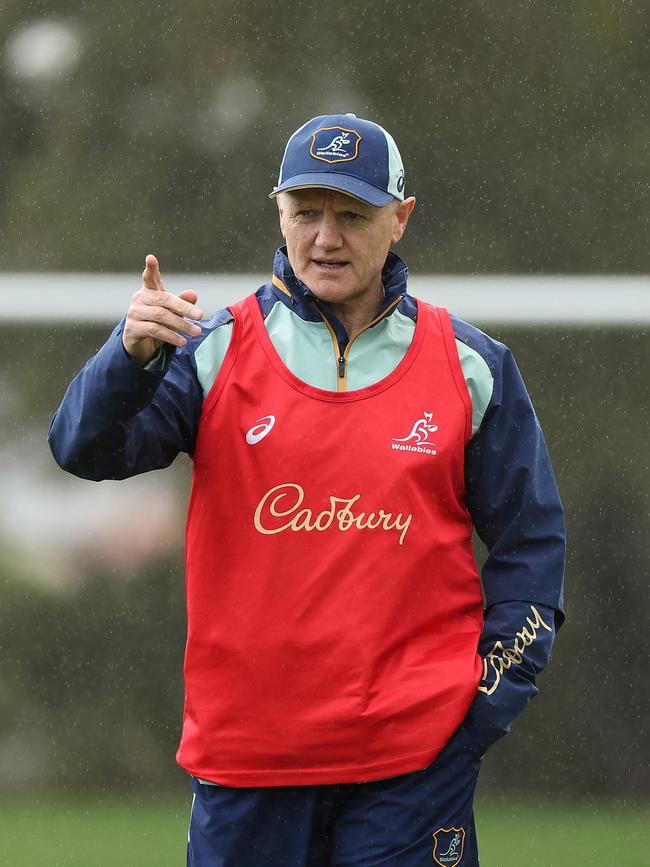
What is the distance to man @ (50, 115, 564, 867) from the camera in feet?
7.36

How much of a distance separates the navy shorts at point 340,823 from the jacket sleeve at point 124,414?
575 mm

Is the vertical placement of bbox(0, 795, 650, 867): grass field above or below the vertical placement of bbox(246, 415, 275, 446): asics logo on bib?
below

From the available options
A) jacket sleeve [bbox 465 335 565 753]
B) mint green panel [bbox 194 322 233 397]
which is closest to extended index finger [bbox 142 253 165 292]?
mint green panel [bbox 194 322 233 397]

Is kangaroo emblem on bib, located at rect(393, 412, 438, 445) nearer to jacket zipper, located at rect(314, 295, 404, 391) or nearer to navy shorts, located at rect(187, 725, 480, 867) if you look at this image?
jacket zipper, located at rect(314, 295, 404, 391)

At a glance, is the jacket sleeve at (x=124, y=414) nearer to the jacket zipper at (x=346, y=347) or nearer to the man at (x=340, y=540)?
the man at (x=340, y=540)

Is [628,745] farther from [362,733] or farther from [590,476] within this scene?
[362,733]

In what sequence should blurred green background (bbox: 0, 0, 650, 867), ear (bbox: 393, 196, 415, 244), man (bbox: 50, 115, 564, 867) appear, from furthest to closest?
1. blurred green background (bbox: 0, 0, 650, 867)
2. ear (bbox: 393, 196, 415, 244)
3. man (bbox: 50, 115, 564, 867)

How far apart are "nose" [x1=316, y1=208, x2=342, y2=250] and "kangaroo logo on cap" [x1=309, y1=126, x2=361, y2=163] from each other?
0.30 feet

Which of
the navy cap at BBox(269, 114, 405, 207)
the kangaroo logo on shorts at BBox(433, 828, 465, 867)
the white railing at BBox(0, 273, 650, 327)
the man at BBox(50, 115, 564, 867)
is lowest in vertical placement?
the kangaroo logo on shorts at BBox(433, 828, 465, 867)

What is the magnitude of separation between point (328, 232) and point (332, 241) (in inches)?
0.7

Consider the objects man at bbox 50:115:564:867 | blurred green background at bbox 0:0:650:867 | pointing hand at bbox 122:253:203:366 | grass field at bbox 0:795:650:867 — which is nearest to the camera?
pointing hand at bbox 122:253:203:366

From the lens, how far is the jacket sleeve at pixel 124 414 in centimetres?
209

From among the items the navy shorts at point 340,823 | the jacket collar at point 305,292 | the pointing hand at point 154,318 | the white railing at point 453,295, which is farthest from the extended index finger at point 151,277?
the white railing at point 453,295

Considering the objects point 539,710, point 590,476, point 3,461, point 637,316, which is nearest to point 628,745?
point 539,710
